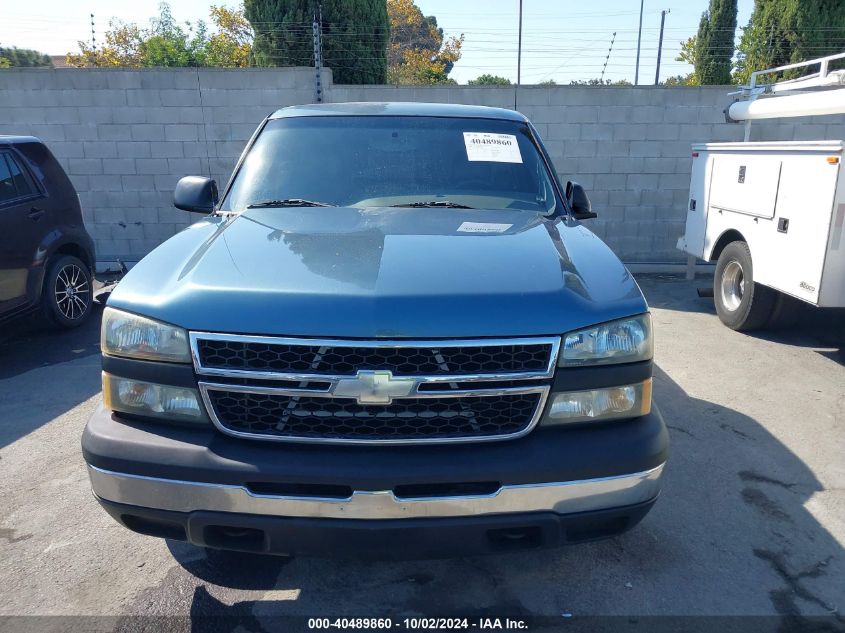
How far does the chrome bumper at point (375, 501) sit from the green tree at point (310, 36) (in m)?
11.9

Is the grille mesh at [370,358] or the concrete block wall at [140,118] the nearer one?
the grille mesh at [370,358]

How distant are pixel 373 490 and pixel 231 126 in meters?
7.69

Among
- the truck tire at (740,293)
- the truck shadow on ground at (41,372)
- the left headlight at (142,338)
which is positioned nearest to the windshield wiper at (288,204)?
the left headlight at (142,338)

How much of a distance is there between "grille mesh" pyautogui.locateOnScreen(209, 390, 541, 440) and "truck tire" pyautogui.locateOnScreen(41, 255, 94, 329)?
15.9ft

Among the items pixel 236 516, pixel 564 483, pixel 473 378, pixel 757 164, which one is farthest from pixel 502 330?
pixel 757 164

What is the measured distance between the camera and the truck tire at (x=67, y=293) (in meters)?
6.02

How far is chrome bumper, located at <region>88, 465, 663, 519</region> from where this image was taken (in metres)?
2.00

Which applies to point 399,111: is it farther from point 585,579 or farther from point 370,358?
point 585,579

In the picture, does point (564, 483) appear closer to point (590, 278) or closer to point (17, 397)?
point (590, 278)

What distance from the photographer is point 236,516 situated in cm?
203

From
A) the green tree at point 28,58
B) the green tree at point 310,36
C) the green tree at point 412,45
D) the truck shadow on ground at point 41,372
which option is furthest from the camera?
the green tree at point 28,58

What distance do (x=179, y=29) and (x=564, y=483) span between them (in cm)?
3742

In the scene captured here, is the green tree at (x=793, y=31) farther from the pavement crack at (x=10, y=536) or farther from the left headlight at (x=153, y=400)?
the pavement crack at (x=10, y=536)

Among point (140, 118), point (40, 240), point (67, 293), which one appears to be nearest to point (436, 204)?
point (40, 240)
